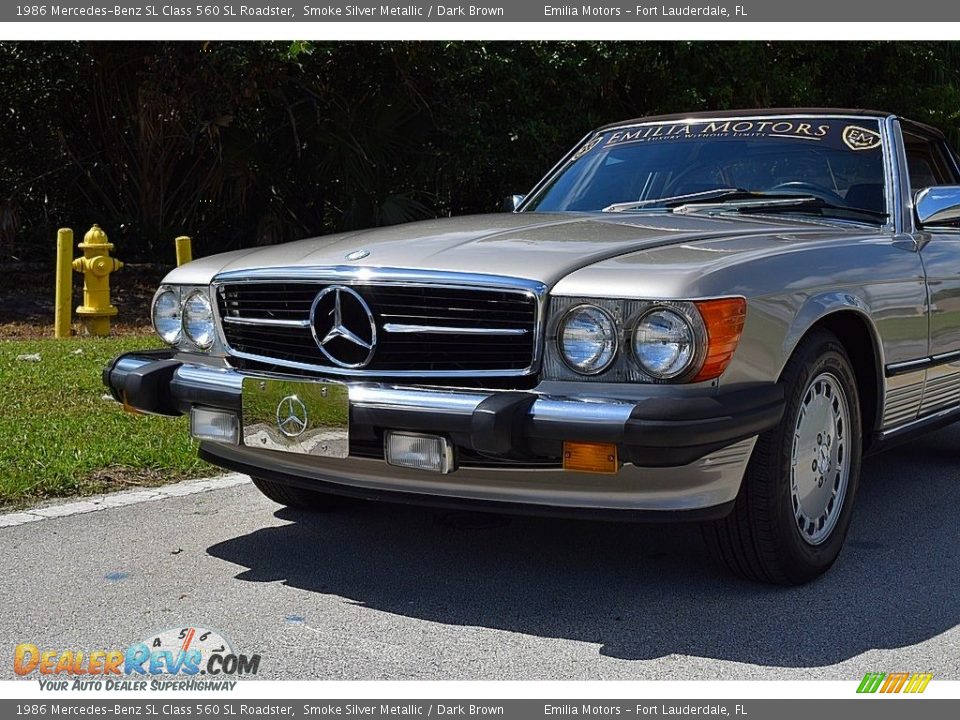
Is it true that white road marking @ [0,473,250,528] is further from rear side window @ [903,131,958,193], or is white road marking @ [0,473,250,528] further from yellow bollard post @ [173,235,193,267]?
yellow bollard post @ [173,235,193,267]

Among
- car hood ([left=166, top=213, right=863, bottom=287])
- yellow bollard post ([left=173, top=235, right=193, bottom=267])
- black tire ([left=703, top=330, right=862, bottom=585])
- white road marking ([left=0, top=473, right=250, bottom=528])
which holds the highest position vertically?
car hood ([left=166, top=213, right=863, bottom=287])

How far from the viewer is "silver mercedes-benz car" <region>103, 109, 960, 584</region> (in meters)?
3.41

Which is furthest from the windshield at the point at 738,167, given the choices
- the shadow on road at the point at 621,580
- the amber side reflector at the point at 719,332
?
the amber side reflector at the point at 719,332

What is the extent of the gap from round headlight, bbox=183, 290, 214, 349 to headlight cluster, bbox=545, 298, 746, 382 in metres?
1.41

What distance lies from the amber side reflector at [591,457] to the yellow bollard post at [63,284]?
25.4 ft

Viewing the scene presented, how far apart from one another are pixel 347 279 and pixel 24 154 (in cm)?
1102

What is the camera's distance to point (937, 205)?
15.4 feet

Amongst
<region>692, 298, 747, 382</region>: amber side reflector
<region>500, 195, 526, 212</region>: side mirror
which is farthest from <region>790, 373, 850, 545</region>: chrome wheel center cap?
<region>500, 195, 526, 212</region>: side mirror

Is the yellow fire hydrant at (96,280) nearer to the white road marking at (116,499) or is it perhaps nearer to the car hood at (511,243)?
the white road marking at (116,499)

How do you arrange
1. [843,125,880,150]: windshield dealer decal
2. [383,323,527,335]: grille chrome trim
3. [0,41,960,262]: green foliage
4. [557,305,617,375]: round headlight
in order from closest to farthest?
[557,305,617,375]: round headlight → [383,323,527,335]: grille chrome trim → [843,125,880,150]: windshield dealer decal → [0,41,960,262]: green foliage

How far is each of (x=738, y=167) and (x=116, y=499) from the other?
293 cm

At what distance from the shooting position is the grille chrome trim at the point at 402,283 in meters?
3.52

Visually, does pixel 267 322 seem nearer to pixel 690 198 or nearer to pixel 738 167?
pixel 690 198

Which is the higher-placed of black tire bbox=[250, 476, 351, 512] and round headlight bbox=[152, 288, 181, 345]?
round headlight bbox=[152, 288, 181, 345]
